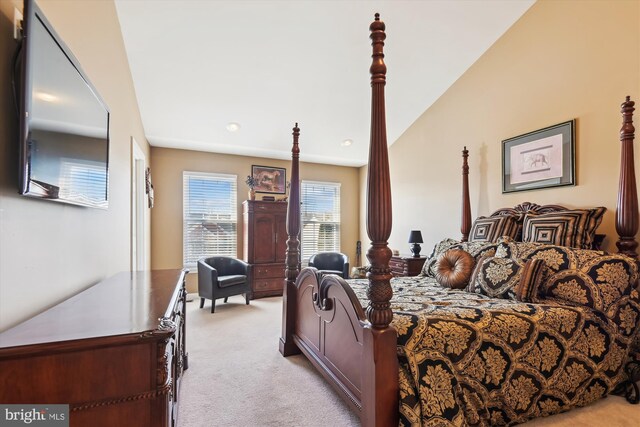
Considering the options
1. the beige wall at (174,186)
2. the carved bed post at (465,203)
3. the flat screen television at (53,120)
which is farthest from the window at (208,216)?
the carved bed post at (465,203)

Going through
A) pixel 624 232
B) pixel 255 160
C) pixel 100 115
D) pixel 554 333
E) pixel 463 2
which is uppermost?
Result: pixel 463 2

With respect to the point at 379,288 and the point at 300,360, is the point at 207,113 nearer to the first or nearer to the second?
the point at 300,360

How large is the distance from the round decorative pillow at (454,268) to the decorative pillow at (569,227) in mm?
664

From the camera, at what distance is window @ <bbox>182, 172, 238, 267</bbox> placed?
514 cm

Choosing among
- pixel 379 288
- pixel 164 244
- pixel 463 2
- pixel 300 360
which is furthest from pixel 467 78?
pixel 164 244

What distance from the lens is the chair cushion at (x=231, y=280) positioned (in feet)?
13.9

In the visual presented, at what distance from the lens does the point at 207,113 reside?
420 centimetres

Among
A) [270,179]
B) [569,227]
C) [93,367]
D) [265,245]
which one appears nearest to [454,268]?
[569,227]

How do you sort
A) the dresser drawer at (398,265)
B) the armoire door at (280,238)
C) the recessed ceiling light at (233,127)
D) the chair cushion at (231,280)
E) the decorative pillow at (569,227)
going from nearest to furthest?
the decorative pillow at (569,227)
the dresser drawer at (398,265)
the chair cushion at (231,280)
the recessed ceiling light at (233,127)
the armoire door at (280,238)

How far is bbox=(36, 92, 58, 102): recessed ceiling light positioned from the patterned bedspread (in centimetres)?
186

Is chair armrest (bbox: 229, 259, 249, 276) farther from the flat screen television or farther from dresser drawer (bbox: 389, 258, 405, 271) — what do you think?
the flat screen television

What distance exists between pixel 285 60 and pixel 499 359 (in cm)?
339

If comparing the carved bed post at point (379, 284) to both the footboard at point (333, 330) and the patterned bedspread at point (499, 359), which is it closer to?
the patterned bedspread at point (499, 359)

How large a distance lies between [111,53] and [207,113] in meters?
1.67
